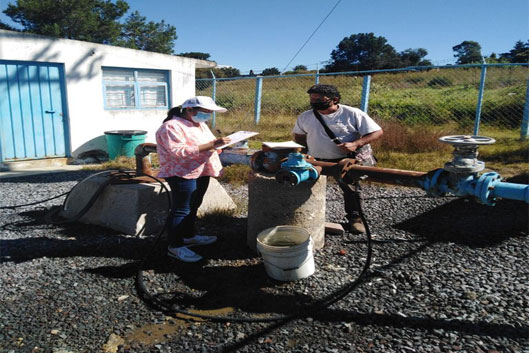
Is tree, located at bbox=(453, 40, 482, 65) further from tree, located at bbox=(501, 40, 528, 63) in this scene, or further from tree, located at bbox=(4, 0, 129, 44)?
tree, located at bbox=(4, 0, 129, 44)

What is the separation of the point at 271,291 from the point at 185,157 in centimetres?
137

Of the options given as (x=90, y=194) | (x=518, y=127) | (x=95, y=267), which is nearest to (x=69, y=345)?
(x=95, y=267)

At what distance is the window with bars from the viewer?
10.6 meters

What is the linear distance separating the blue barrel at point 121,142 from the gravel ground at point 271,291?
4653 millimetres

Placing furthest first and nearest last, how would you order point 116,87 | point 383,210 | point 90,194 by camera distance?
point 116,87 < point 383,210 < point 90,194

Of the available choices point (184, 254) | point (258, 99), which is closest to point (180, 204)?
point (184, 254)

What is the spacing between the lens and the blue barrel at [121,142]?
9.77 meters

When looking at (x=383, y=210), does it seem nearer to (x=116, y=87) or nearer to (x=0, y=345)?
(x=0, y=345)

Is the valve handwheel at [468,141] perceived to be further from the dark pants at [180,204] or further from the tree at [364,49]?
the tree at [364,49]

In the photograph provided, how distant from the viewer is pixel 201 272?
153 inches

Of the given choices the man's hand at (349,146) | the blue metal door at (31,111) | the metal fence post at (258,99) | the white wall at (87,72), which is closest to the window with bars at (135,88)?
the white wall at (87,72)

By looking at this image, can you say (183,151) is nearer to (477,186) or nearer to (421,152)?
(477,186)

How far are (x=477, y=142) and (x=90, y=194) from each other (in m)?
4.28

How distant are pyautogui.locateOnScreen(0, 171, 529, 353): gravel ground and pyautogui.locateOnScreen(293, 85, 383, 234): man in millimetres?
936
